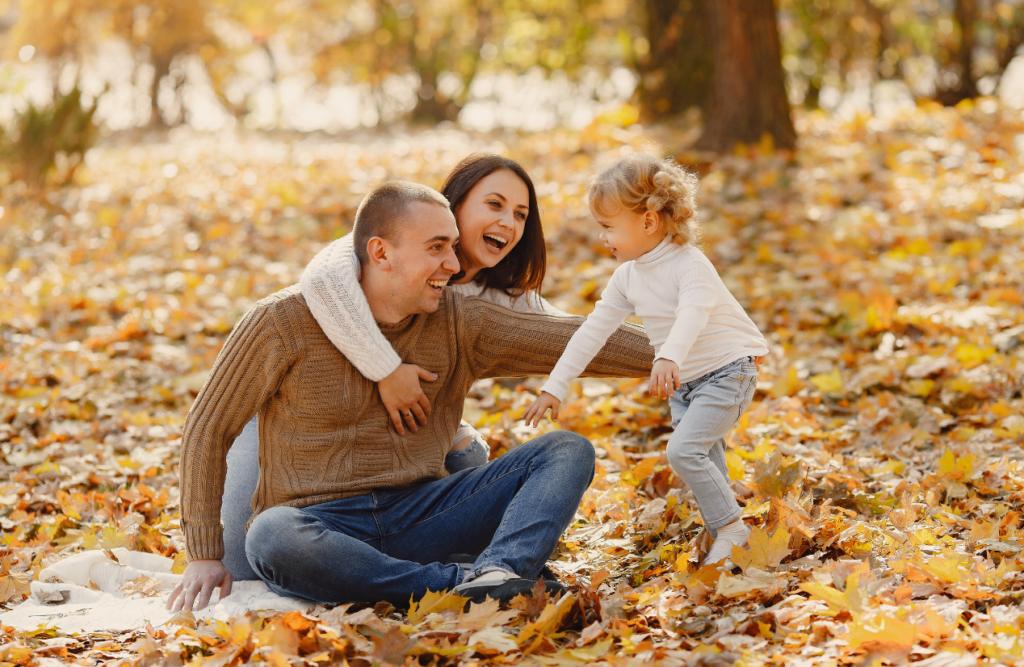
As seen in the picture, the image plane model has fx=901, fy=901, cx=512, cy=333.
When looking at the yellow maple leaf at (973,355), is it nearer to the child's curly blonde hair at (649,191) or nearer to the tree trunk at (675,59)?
the child's curly blonde hair at (649,191)

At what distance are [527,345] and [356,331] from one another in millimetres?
607

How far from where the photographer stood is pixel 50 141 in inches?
354

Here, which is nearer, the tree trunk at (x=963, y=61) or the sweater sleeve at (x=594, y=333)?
the sweater sleeve at (x=594, y=333)

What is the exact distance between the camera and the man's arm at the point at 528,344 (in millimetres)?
2945

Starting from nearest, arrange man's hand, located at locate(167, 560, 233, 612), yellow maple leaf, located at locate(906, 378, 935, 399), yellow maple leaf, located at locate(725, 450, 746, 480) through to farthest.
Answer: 1. man's hand, located at locate(167, 560, 233, 612)
2. yellow maple leaf, located at locate(725, 450, 746, 480)
3. yellow maple leaf, located at locate(906, 378, 935, 399)

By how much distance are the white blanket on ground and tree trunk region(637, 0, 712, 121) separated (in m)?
7.70

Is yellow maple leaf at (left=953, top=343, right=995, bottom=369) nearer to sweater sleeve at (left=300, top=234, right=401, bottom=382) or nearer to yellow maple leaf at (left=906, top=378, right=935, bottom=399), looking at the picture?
yellow maple leaf at (left=906, top=378, right=935, bottom=399)

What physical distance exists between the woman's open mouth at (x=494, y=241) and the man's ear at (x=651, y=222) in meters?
0.56

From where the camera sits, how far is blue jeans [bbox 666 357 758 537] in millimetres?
2535

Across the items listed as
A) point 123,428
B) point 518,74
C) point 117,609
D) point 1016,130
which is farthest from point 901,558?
point 518,74

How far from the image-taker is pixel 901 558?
7.80 feet

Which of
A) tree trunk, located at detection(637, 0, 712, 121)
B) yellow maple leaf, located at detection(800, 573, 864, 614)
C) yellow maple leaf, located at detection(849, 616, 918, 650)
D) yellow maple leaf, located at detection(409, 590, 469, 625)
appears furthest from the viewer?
tree trunk, located at detection(637, 0, 712, 121)

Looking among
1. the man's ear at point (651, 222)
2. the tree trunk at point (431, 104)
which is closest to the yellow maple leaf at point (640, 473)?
the man's ear at point (651, 222)

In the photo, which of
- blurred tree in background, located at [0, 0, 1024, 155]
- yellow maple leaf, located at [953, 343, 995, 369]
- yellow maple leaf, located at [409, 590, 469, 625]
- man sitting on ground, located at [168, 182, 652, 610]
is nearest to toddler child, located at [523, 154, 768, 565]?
man sitting on ground, located at [168, 182, 652, 610]
